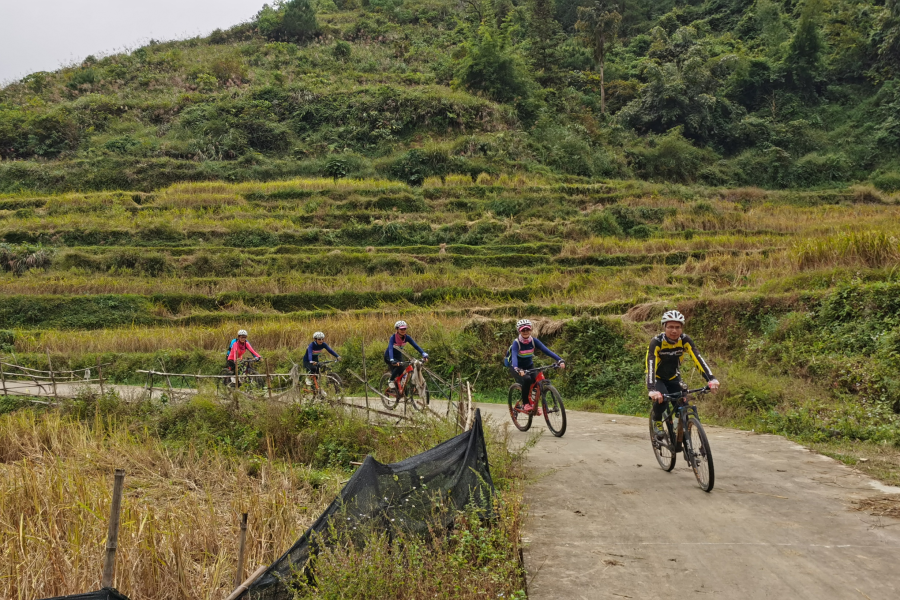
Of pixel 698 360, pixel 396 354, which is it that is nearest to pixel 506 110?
pixel 396 354

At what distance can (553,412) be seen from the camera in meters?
9.98

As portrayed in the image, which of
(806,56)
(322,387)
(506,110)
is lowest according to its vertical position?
(322,387)

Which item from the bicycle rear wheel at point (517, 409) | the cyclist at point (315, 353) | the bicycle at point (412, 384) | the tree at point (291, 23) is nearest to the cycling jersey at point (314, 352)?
the cyclist at point (315, 353)

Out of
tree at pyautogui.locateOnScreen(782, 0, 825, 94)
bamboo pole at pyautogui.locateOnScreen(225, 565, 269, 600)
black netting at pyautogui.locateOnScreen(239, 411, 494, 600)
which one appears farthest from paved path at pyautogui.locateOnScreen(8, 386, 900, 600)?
tree at pyautogui.locateOnScreen(782, 0, 825, 94)

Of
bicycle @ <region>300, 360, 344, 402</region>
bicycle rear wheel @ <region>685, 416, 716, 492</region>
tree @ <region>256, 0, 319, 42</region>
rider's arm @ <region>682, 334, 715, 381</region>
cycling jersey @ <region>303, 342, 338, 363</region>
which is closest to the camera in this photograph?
bicycle rear wheel @ <region>685, 416, 716, 492</region>

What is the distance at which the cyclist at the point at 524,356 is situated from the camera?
9.80 meters

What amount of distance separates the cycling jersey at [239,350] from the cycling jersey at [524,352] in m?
7.23

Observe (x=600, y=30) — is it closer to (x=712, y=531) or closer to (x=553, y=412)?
(x=553, y=412)

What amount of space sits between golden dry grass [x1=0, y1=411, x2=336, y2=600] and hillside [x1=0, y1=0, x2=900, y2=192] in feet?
114

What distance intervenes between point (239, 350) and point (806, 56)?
54.8m

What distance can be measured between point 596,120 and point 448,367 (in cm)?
3862

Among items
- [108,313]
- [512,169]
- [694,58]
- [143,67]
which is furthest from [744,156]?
[143,67]

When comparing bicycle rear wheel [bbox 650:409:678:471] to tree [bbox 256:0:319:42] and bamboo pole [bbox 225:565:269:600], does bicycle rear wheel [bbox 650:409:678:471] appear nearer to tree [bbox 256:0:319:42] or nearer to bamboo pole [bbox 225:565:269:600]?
bamboo pole [bbox 225:565:269:600]

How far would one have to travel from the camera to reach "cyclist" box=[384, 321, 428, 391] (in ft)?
41.0
